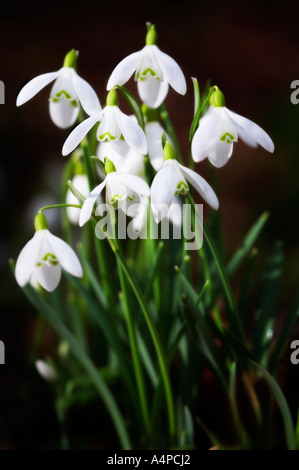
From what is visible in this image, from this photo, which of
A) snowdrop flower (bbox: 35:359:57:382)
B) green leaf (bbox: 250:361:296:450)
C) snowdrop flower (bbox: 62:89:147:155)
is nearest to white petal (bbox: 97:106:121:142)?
snowdrop flower (bbox: 62:89:147:155)

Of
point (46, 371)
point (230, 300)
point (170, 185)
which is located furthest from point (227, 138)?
point (46, 371)

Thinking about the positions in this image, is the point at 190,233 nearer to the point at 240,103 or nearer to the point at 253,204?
the point at 253,204

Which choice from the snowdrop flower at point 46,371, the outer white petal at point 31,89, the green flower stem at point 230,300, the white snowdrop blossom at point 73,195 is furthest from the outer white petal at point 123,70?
the snowdrop flower at point 46,371

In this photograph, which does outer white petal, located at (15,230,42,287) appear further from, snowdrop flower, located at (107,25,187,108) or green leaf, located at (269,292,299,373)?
green leaf, located at (269,292,299,373)

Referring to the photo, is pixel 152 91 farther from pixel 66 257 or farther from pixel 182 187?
pixel 66 257

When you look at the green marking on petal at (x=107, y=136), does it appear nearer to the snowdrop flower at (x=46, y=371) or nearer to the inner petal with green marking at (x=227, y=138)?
the inner petal with green marking at (x=227, y=138)

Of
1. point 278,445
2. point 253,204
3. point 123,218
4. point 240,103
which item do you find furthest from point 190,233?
point 240,103

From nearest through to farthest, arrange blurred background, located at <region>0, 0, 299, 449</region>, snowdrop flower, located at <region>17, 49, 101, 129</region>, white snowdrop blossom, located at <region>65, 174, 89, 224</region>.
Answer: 1. snowdrop flower, located at <region>17, 49, 101, 129</region>
2. white snowdrop blossom, located at <region>65, 174, 89, 224</region>
3. blurred background, located at <region>0, 0, 299, 449</region>
